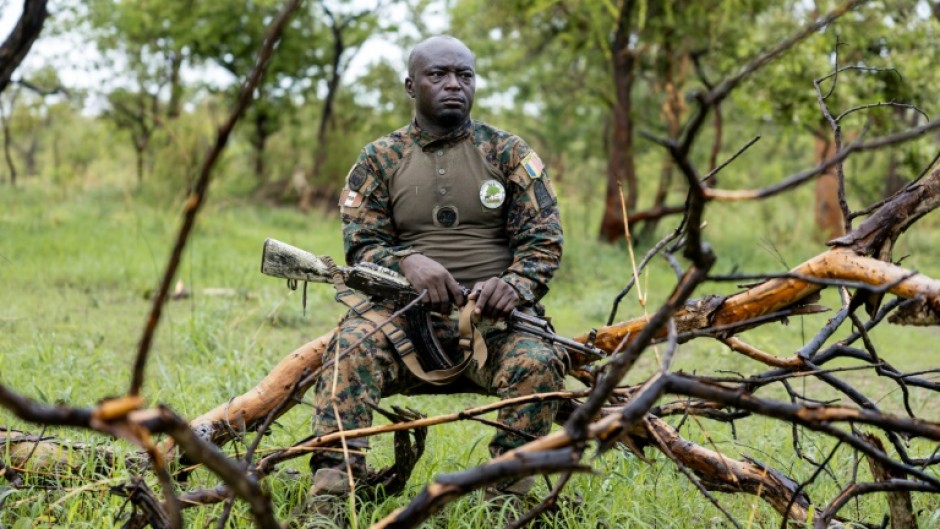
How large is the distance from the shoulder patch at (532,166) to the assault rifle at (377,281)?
603mm

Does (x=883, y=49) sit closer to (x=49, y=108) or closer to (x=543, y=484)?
(x=543, y=484)

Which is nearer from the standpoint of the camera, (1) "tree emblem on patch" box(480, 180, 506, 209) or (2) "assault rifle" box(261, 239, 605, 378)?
(2) "assault rifle" box(261, 239, 605, 378)

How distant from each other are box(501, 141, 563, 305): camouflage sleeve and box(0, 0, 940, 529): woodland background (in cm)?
54

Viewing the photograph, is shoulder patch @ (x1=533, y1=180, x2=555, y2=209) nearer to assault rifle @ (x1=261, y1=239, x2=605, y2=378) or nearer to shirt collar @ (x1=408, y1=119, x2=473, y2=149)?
shirt collar @ (x1=408, y1=119, x2=473, y2=149)

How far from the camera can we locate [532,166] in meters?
3.60

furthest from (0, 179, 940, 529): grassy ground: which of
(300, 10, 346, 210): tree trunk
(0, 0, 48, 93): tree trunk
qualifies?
(300, 10, 346, 210): tree trunk

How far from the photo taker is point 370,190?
12.0ft

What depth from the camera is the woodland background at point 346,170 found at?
3.86 m

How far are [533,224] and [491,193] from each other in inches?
8.1

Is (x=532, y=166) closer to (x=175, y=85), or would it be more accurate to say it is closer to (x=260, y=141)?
(x=260, y=141)

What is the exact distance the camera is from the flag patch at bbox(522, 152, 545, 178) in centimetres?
358

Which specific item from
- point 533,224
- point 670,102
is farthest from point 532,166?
point 670,102

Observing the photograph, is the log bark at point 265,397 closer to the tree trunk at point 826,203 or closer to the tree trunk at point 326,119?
the tree trunk at point 826,203

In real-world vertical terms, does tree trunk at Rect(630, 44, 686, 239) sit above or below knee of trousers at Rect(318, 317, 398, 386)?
above
